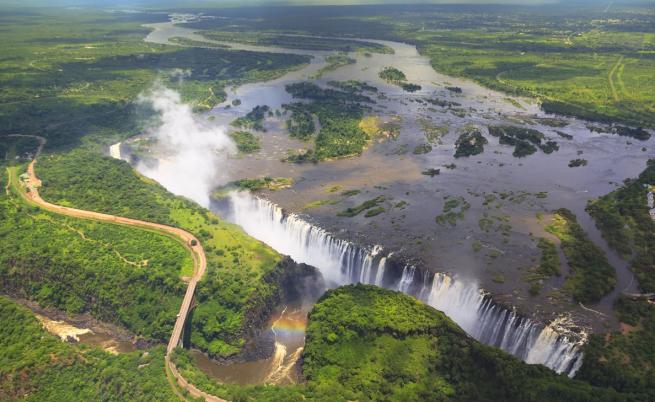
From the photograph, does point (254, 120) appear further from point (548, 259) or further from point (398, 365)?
point (398, 365)

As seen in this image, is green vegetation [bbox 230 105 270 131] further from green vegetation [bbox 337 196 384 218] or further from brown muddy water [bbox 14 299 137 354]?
brown muddy water [bbox 14 299 137 354]

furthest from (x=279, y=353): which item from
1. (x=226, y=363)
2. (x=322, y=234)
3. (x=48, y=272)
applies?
(x=48, y=272)

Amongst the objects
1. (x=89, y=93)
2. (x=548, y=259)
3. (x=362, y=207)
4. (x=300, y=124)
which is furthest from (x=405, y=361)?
(x=89, y=93)

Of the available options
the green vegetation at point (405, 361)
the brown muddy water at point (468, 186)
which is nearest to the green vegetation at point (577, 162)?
the brown muddy water at point (468, 186)

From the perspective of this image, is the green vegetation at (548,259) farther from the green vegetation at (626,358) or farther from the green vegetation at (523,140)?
the green vegetation at (523,140)

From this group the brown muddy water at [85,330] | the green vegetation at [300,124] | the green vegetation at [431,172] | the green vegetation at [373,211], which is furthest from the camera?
the green vegetation at [300,124]

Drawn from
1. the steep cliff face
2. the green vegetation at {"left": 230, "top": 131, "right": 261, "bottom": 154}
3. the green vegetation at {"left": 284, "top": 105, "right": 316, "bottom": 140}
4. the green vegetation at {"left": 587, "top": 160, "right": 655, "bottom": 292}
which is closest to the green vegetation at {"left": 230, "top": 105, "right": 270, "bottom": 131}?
the green vegetation at {"left": 230, "top": 131, "right": 261, "bottom": 154}

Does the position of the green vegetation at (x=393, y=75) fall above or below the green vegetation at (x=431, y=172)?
above
